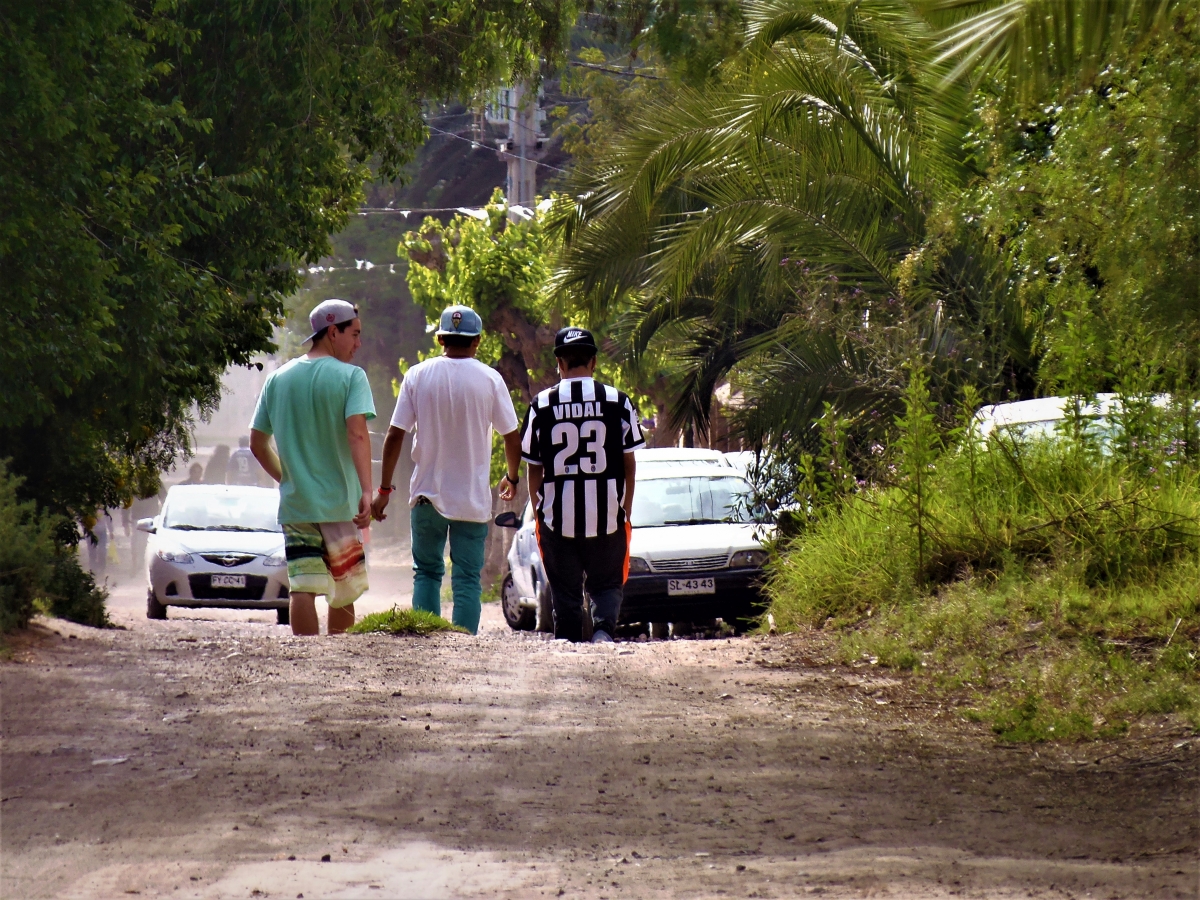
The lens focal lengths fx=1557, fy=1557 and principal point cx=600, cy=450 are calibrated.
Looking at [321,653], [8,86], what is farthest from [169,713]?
[8,86]

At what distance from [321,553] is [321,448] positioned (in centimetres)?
55

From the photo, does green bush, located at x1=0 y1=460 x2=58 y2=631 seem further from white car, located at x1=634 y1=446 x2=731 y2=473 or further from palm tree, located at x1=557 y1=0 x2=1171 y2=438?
white car, located at x1=634 y1=446 x2=731 y2=473

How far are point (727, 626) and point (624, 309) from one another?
9.51 m

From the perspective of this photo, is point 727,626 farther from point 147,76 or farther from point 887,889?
point 887,889

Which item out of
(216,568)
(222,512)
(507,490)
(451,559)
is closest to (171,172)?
(507,490)

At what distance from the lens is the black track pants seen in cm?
888

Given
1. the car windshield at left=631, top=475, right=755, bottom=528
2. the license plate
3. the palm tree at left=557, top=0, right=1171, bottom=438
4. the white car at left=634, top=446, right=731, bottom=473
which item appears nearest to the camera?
the palm tree at left=557, top=0, right=1171, bottom=438

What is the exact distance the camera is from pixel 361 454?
26.5ft

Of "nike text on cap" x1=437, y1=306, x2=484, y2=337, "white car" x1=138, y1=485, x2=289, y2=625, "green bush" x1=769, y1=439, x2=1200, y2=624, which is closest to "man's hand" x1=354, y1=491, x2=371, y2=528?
"nike text on cap" x1=437, y1=306, x2=484, y2=337

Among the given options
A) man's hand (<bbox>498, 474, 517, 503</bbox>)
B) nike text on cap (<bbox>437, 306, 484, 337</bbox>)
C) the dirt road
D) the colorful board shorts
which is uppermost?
nike text on cap (<bbox>437, 306, 484, 337</bbox>)

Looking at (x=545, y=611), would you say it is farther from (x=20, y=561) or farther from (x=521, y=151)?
(x=521, y=151)

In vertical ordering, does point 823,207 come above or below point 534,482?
above

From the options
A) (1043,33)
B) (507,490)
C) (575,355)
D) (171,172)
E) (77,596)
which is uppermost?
(171,172)

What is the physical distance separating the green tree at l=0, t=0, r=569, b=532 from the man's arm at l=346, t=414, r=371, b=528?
9.28ft
